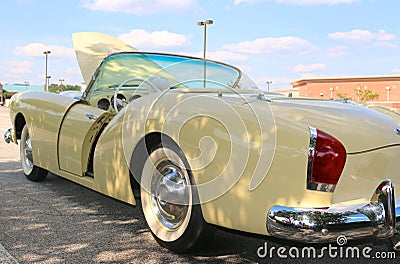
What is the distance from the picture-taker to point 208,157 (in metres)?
2.65

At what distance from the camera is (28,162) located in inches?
213

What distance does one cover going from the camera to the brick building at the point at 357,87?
50.4 m

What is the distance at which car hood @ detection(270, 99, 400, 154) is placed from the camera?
2389 mm

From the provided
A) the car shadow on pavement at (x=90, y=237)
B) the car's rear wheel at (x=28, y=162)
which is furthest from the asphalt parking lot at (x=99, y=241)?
the car's rear wheel at (x=28, y=162)

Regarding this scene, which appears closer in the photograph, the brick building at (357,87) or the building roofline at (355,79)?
the brick building at (357,87)

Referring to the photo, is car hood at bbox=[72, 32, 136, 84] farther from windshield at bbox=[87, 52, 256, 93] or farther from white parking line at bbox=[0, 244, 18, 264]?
white parking line at bbox=[0, 244, 18, 264]

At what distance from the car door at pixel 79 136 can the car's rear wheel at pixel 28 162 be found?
106 cm

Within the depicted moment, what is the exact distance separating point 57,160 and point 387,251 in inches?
121

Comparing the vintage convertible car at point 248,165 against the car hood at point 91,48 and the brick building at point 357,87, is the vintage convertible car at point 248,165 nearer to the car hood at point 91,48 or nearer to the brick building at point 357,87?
the car hood at point 91,48

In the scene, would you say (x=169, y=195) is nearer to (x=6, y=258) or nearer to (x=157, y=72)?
(x=6, y=258)

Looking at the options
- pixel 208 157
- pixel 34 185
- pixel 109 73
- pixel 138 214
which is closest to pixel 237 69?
pixel 109 73

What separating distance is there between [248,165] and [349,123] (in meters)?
0.62

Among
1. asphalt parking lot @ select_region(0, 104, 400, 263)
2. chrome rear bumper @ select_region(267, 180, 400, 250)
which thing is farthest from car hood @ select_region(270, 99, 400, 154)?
asphalt parking lot @ select_region(0, 104, 400, 263)

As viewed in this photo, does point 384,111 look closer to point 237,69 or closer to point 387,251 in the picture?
point 387,251
